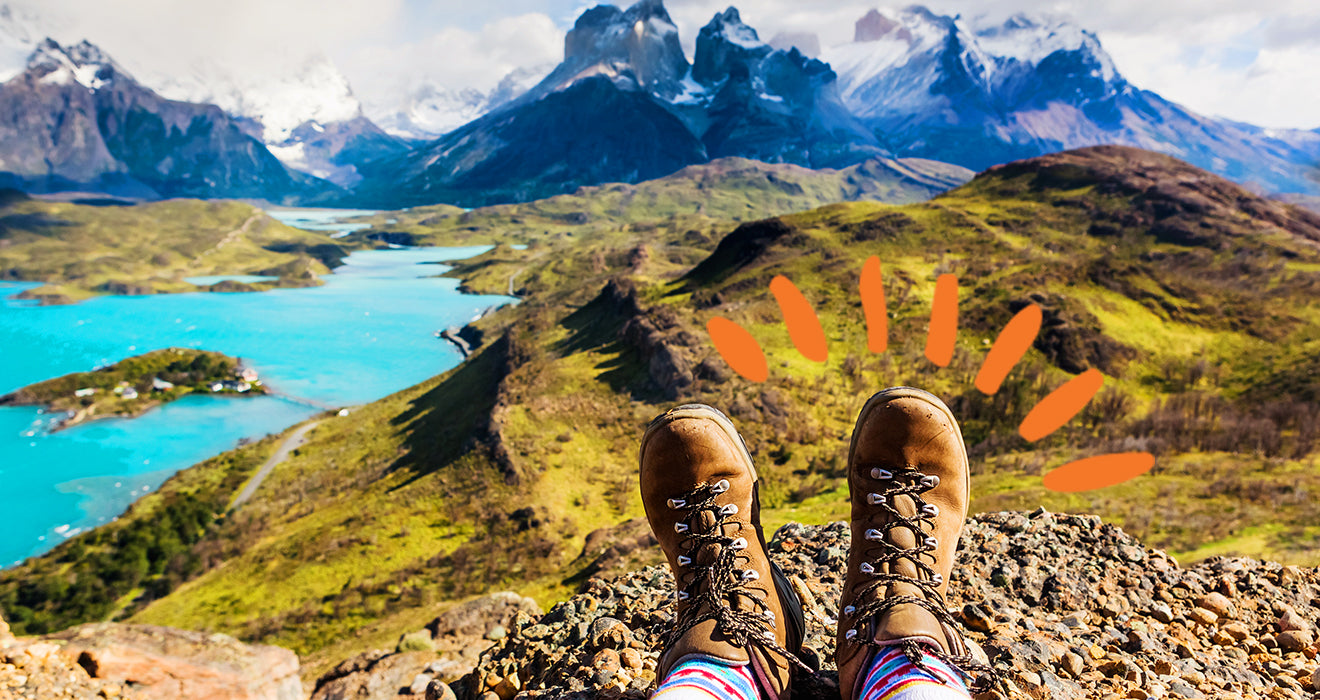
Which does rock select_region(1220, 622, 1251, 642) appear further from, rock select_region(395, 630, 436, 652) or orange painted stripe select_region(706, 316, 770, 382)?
orange painted stripe select_region(706, 316, 770, 382)

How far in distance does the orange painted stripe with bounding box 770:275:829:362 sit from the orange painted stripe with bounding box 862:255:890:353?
3339 mm

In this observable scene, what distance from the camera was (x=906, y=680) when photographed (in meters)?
3.37

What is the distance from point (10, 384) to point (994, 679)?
603 ft

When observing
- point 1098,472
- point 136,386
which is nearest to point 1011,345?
point 1098,472

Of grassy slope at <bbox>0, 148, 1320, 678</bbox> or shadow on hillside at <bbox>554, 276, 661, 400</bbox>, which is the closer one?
grassy slope at <bbox>0, 148, 1320, 678</bbox>

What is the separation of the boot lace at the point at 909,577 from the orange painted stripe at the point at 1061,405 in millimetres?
27105

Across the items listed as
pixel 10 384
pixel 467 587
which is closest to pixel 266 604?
pixel 467 587

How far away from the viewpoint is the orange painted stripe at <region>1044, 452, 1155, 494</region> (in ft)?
49.0

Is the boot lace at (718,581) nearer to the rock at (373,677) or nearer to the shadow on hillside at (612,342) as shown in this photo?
the rock at (373,677)

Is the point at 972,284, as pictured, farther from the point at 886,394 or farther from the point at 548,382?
the point at 886,394

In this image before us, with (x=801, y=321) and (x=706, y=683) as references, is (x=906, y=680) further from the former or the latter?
(x=801, y=321)

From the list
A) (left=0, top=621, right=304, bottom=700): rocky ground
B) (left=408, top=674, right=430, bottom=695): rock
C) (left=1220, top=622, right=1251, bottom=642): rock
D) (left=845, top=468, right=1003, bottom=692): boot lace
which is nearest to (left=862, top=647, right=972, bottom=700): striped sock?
(left=845, top=468, right=1003, bottom=692): boot lace

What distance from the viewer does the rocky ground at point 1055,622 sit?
14.0 feet

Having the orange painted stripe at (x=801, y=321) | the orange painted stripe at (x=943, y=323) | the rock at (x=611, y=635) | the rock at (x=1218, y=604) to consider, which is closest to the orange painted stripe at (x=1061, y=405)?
the orange painted stripe at (x=943, y=323)
